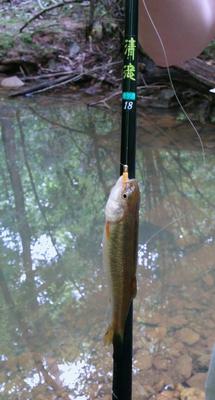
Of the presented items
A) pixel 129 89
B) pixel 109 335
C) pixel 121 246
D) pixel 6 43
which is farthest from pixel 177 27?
pixel 6 43

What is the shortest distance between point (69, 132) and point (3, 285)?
10.0 feet

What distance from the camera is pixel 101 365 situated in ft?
7.27

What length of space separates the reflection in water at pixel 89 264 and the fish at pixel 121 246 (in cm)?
96

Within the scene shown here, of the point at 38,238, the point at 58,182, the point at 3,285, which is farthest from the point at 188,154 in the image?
the point at 3,285

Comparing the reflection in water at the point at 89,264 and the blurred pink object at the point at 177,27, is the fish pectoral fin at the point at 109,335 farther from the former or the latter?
the reflection in water at the point at 89,264

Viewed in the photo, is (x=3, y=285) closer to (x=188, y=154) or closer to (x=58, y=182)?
(x=58, y=182)

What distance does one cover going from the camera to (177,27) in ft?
4.32

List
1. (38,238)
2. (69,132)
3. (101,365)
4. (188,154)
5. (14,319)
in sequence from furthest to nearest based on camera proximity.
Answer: (69,132) → (188,154) → (38,238) → (14,319) → (101,365)

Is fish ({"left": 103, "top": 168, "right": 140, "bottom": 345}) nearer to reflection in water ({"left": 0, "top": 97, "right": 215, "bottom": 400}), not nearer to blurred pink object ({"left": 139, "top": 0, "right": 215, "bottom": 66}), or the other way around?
blurred pink object ({"left": 139, "top": 0, "right": 215, "bottom": 66})

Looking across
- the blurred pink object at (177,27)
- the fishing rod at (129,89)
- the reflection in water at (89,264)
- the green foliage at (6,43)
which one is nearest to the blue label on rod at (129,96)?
the fishing rod at (129,89)

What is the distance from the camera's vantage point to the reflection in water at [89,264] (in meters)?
2.19

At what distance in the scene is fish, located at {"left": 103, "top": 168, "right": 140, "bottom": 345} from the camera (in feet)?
3.49

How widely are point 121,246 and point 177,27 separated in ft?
2.03

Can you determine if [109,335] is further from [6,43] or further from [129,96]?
[6,43]
